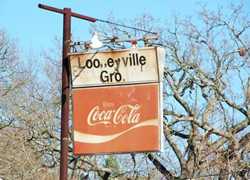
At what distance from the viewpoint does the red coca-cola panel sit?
8.23m

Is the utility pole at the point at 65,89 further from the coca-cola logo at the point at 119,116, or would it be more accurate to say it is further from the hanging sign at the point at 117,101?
the coca-cola logo at the point at 119,116

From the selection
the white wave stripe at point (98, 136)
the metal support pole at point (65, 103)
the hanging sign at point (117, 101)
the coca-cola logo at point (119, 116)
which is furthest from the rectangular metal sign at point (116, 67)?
the white wave stripe at point (98, 136)

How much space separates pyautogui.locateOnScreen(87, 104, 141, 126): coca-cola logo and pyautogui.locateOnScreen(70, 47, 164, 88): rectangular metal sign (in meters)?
0.35

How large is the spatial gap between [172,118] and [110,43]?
14608mm

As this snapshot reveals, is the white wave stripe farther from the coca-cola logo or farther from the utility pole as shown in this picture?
the utility pole

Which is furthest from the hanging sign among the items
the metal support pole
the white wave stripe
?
the metal support pole

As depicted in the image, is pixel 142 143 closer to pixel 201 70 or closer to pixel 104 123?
pixel 104 123

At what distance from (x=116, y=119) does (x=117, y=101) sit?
252mm

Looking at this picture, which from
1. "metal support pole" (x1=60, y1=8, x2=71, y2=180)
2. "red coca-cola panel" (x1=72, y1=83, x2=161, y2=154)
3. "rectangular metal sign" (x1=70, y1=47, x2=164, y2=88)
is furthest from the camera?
"metal support pole" (x1=60, y1=8, x2=71, y2=180)

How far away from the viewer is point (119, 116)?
8328 mm

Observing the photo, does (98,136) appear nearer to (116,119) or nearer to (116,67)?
(116,119)

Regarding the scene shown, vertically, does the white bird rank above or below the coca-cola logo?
above

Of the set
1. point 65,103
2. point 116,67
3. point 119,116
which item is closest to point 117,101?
point 119,116

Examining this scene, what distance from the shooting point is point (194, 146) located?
22250mm
